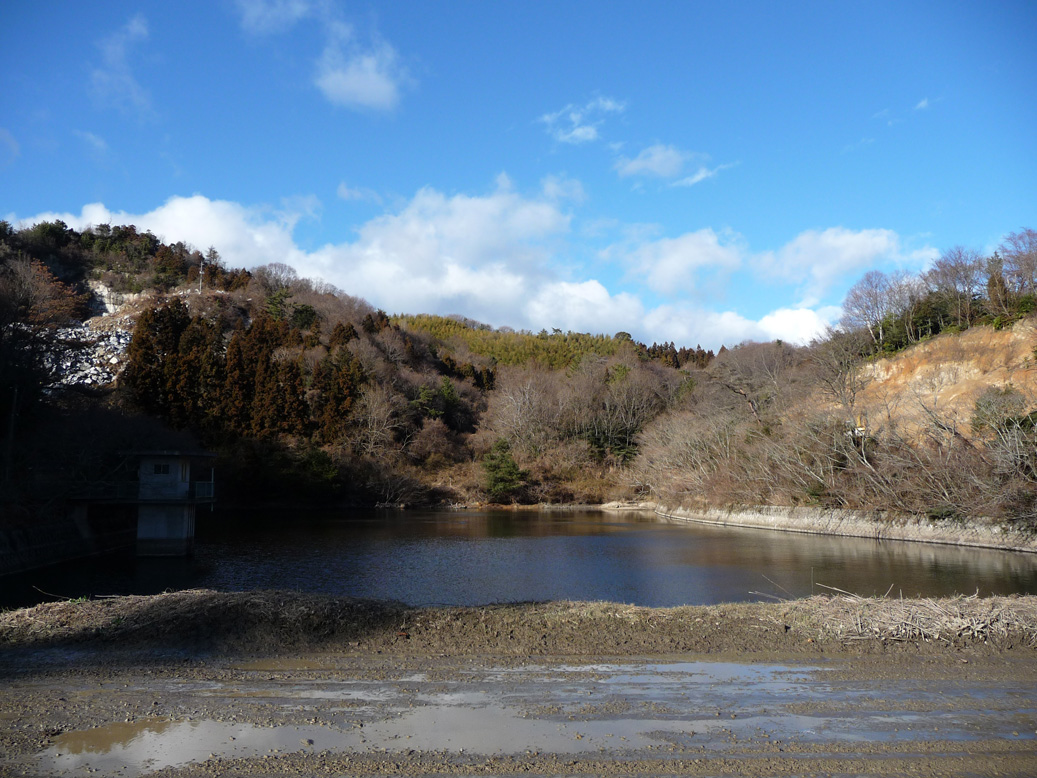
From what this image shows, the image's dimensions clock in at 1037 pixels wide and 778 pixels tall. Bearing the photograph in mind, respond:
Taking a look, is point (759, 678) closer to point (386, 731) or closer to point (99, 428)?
point (386, 731)

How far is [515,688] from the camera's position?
26.3 feet

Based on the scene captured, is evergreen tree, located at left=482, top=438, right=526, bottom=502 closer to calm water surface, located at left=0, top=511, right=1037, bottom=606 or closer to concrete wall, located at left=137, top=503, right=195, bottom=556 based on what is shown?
calm water surface, located at left=0, top=511, right=1037, bottom=606

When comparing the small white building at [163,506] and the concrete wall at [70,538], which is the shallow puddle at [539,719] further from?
the small white building at [163,506]

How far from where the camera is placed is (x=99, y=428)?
30.4 m

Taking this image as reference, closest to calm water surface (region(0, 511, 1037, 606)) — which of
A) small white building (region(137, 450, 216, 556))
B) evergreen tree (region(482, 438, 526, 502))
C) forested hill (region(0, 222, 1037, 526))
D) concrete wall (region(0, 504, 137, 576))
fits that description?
small white building (region(137, 450, 216, 556))

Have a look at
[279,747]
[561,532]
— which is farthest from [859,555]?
[279,747]

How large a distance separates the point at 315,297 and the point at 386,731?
279 feet

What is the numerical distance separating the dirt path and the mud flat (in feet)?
68.0

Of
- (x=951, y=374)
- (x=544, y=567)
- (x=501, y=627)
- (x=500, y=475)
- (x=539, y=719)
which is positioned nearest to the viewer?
(x=539, y=719)

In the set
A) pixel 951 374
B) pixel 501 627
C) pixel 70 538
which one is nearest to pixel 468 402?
pixel 951 374

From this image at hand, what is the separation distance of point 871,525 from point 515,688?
32681 mm

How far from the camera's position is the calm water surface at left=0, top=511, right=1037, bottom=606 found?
19.4 metres

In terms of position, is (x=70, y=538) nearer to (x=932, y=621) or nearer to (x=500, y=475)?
(x=932, y=621)

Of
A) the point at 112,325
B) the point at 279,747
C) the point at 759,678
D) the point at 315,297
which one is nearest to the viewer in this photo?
the point at 279,747
